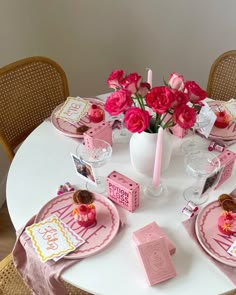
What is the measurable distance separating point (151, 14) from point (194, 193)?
1343 mm

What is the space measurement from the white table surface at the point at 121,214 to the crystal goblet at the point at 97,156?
0.05 metres

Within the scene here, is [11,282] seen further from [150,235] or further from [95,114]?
[95,114]

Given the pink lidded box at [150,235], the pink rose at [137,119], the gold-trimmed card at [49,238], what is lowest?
the gold-trimmed card at [49,238]

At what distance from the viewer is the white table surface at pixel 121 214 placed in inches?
45.7

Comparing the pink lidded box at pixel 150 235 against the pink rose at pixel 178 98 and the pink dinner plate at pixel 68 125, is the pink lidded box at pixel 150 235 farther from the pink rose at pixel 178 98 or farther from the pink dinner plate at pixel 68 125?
the pink dinner plate at pixel 68 125

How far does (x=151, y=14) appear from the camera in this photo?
93.7 inches

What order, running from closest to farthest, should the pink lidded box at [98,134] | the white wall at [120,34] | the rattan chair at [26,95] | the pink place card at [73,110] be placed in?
the pink lidded box at [98,134], the pink place card at [73,110], the rattan chair at [26,95], the white wall at [120,34]

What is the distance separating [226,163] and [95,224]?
498mm

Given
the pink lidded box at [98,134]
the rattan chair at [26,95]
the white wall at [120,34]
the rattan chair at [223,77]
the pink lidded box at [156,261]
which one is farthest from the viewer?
the white wall at [120,34]

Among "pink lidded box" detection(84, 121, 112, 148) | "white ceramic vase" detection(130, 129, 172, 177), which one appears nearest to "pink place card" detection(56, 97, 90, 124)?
"pink lidded box" detection(84, 121, 112, 148)

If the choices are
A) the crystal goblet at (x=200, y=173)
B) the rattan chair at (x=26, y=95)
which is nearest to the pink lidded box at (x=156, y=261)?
the crystal goblet at (x=200, y=173)

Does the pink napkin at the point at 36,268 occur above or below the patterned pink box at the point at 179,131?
below

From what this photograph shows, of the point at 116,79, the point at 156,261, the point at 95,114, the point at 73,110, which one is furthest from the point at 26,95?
the point at 156,261

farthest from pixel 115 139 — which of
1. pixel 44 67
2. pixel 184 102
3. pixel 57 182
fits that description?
pixel 44 67
